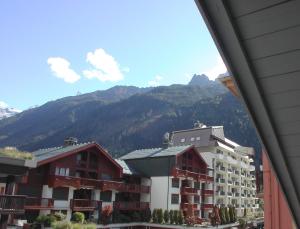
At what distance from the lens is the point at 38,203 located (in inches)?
1468

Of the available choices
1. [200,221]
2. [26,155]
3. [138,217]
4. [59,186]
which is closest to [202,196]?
[200,221]

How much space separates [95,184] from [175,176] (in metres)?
12.6

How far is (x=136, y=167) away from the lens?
5584 centimetres

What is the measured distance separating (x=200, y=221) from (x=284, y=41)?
49.0m

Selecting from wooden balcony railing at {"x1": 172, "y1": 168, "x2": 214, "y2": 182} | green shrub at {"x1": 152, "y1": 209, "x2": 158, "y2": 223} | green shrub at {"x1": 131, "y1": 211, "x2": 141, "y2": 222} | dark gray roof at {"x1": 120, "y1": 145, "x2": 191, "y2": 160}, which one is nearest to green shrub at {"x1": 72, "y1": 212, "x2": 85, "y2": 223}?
green shrub at {"x1": 131, "y1": 211, "x2": 141, "y2": 222}

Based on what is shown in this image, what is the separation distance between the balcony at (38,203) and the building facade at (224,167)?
38.3 metres

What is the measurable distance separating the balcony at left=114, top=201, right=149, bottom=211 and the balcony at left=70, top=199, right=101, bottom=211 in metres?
3.23

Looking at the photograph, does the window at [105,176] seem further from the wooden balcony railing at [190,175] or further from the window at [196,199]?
the window at [196,199]

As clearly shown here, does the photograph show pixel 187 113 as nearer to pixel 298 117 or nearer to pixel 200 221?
pixel 200 221

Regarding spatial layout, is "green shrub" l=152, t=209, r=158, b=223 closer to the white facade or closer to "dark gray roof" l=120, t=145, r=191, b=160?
"dark gray roof" l=120, t=145, r=191, b=160

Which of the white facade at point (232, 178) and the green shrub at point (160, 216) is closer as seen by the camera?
the green shrub at point (160, 216)

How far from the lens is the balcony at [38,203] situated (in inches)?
1419

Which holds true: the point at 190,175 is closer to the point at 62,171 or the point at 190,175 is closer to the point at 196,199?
the point at 196,199

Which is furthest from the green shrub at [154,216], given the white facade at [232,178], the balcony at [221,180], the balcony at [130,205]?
the balcony at [221,180]
